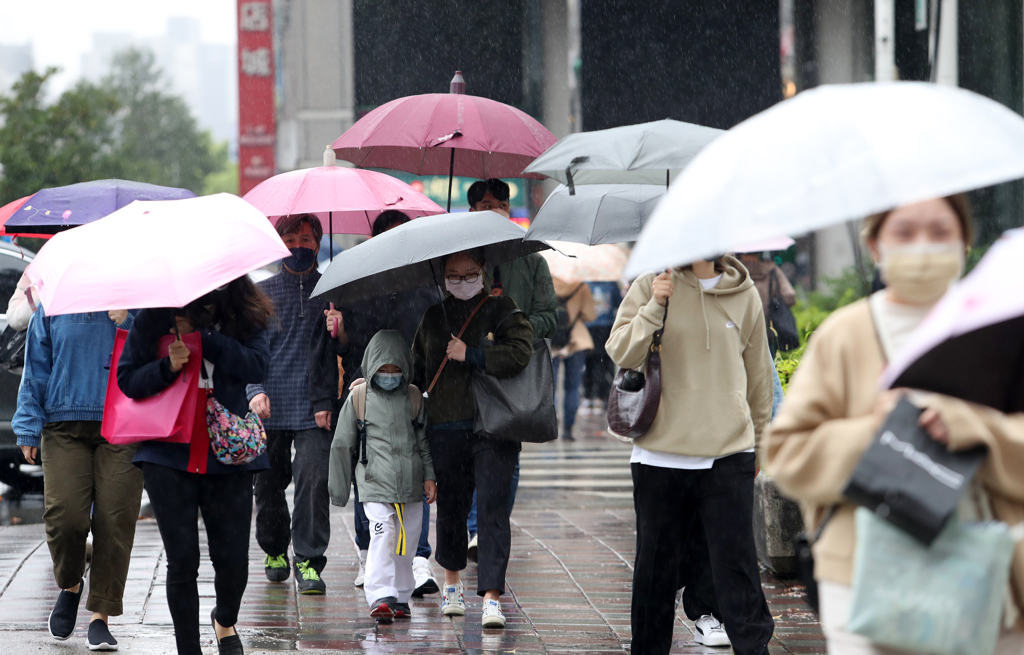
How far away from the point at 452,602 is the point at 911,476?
3.99m

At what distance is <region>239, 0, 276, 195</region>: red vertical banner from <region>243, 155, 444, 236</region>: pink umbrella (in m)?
17.5

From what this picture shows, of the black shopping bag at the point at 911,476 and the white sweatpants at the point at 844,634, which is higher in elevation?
the black shopping bag at the point at 911,476

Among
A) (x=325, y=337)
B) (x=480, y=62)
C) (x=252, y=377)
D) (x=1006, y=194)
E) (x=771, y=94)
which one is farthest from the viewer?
(x=480, y=62)

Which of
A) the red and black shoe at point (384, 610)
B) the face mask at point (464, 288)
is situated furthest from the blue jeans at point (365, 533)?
the face mask at point (464, 288)

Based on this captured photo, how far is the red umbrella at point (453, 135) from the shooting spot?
21.9 feet

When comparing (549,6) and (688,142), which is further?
(549,6)

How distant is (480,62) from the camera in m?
20.9

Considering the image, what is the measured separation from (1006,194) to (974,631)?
1054 centimetres

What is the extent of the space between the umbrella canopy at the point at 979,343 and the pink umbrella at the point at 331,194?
4.36 metres

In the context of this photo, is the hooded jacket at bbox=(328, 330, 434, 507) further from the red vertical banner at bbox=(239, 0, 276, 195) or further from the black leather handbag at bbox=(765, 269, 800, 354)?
the red vertical banner at bbox=(239, 0, 276, 195)

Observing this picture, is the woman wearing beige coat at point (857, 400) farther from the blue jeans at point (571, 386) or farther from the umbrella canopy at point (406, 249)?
the blue jeans at point (571, 386)

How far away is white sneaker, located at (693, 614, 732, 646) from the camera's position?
556 cm

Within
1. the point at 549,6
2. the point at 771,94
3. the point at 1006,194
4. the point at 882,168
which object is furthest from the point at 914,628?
the point at 549,6

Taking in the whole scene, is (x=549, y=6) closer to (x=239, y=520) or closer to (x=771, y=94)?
(x=771, y=94)
